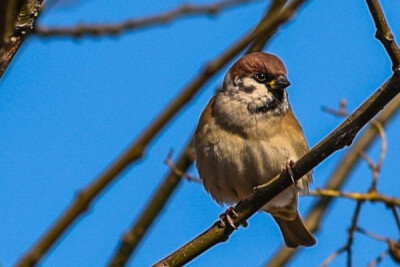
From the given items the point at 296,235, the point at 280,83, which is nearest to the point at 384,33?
the point at 280,83

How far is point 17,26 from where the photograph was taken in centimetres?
198

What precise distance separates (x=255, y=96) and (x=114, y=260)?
5.23ft

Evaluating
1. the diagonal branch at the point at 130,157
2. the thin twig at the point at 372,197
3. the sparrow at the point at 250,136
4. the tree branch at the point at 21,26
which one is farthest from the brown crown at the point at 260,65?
the diagonal branch at the point at 130,157

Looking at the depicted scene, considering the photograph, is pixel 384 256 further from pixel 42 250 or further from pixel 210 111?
pixel 42 250

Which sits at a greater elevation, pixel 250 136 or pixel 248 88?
pixel 248 88

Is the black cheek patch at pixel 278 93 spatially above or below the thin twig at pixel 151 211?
above

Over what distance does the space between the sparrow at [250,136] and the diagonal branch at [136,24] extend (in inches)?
22.8

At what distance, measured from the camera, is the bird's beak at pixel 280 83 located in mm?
4348

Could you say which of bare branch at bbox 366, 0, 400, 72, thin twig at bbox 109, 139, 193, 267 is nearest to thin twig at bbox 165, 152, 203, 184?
thin twig at bbox 109, 139, 193, 267

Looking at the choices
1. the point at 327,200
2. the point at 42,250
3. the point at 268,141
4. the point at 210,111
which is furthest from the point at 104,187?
the point at 327,200

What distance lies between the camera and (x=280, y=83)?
14.3ft

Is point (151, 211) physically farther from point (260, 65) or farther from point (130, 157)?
point (130, 157)

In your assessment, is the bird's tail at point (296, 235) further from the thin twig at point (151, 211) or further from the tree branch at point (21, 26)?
the tree branch at point (21, 26)

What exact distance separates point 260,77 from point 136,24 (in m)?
1.04
